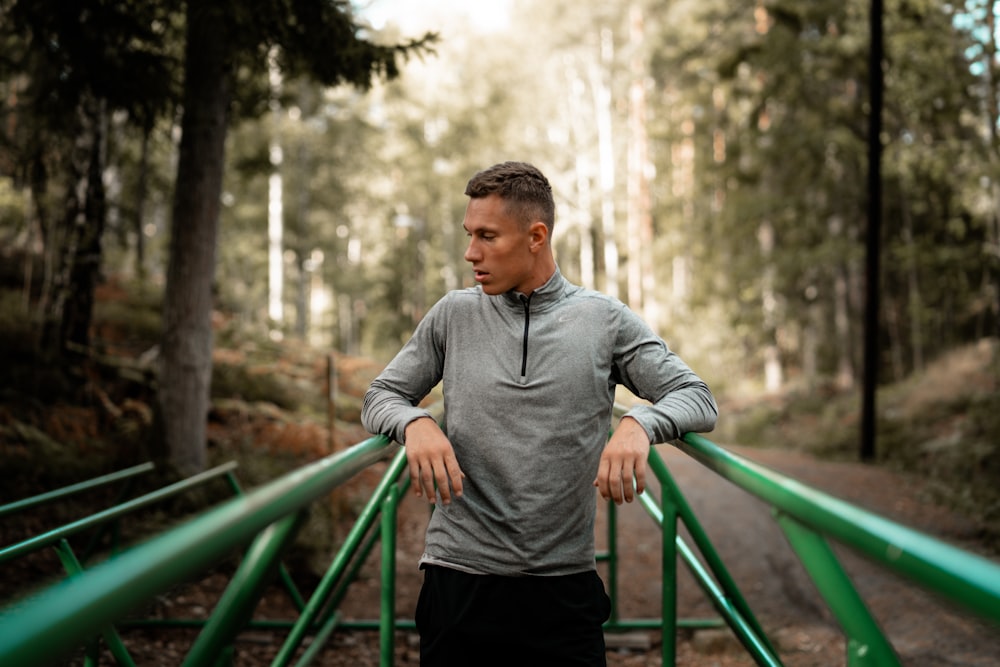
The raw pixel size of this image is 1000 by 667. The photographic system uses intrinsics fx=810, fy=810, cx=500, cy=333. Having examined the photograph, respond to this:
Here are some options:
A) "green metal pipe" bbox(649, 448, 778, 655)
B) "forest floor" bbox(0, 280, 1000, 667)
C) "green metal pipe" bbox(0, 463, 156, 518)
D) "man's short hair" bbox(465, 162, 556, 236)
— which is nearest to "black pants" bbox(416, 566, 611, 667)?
"green metal pipe" bbox(649, 448, 778, 655)

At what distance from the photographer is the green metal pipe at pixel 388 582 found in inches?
103

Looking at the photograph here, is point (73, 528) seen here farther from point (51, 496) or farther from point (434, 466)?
point (434, 466)

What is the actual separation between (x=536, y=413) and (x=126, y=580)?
3.97ft

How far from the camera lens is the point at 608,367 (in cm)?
204

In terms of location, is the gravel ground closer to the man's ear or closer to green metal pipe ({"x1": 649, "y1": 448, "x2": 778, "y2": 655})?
green metal pipe ({"x1": 649, "y1": 448, "x2": 778, "y2": 655})

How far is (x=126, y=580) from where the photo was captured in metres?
0.83

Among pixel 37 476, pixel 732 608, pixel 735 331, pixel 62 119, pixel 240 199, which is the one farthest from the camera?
pixel 240 199

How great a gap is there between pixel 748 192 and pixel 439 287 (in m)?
22.8

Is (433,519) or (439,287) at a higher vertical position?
(439,287)

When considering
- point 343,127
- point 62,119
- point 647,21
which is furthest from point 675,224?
point 62,119

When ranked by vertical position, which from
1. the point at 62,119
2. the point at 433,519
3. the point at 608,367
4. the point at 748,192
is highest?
the point at 748,192

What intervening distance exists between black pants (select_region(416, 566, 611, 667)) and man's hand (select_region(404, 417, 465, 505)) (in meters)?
0.23

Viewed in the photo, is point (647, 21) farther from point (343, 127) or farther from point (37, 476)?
point (37, 476)

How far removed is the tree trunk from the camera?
21.7 ft
